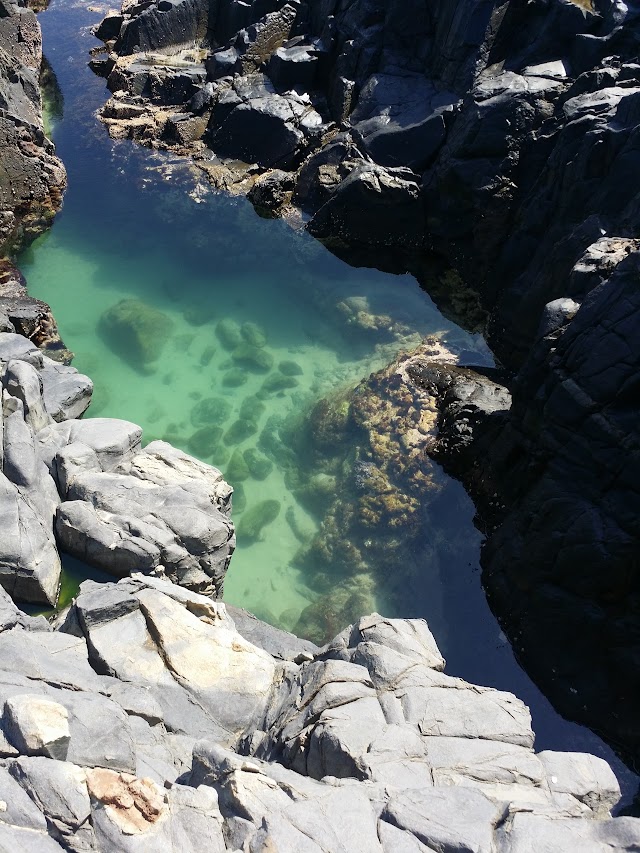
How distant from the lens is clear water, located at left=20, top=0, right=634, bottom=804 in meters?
18.2

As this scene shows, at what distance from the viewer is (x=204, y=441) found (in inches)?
856

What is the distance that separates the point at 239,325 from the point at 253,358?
1737mm

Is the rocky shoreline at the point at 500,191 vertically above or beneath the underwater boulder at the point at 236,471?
above

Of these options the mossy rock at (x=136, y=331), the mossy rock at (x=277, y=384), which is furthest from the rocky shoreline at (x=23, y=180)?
the mossy rock at (x=277, y=384)

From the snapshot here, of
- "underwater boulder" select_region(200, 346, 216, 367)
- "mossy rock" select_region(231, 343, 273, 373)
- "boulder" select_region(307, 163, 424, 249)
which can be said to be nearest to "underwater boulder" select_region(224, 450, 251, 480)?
"mossy rock" select_region(231, 343, 273, 373)

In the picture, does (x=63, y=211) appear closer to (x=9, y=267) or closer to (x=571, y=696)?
(x=9, y=267)

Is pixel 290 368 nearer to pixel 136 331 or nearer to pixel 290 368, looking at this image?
pixel 290 368

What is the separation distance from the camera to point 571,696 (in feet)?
52.2

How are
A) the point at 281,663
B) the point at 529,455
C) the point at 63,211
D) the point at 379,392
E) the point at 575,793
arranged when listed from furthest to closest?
the point at 63,211 < the point at 379,392 < the point at 529,455 < the point at 281,663 < the point at 575,793

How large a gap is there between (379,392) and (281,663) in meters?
10.6

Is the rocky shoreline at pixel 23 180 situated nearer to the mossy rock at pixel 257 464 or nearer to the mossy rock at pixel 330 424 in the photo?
the mossy rock at pixel 257 464

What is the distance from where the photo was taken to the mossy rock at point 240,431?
21991 millimetres

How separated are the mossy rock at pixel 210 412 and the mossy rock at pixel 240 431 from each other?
0.49 metres

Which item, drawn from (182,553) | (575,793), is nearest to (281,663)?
(182,553)
